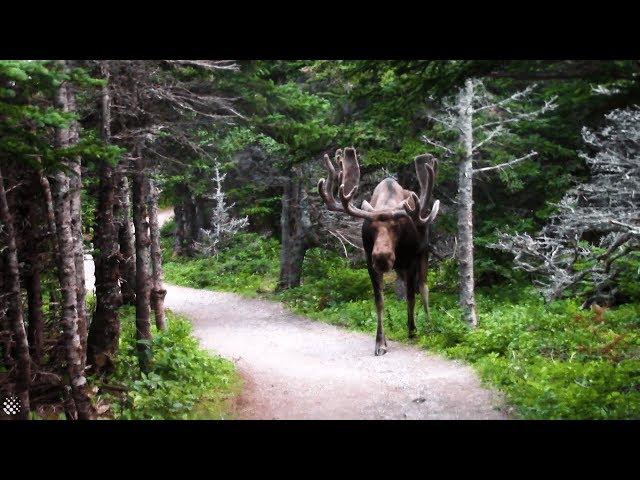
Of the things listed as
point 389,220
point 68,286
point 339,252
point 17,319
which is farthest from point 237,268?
point 17,319

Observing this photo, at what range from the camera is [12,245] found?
5109 mm

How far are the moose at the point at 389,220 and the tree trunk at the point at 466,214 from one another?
2.22ft

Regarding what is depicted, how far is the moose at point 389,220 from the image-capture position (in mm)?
8266

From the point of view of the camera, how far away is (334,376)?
24.0 feet

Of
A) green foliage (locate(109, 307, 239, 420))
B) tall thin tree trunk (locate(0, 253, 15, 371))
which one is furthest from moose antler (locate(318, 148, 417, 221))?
tall thin tree trunk (locate(0, 253, 15, 371))

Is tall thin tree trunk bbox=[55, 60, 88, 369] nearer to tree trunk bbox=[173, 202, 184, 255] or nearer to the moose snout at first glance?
the moose snout

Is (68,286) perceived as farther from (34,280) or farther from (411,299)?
(411,299)

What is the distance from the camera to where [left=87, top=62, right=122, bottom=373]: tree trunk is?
731cm

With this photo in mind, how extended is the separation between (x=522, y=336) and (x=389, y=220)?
7.72 feet

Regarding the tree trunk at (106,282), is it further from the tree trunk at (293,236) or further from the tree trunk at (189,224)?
the tree trunk at (189,224)

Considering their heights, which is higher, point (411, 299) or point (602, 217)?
point (602, 217)

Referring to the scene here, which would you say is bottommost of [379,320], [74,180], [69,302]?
[379,320]

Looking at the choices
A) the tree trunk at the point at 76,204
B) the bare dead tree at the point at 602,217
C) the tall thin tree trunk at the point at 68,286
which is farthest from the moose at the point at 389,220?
the tall thin tree trunk at the point at 68,286

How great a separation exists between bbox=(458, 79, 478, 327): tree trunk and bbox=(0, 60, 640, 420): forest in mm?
27
